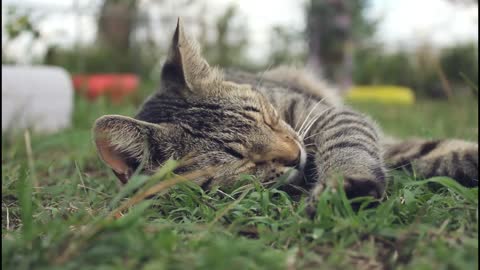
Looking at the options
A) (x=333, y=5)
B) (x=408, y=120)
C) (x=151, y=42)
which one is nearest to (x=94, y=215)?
(x=408, y=120)

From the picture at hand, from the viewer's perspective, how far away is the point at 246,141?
76.4 inches

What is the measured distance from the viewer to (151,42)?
7.66 meters

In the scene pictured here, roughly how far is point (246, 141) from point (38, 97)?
283 cm

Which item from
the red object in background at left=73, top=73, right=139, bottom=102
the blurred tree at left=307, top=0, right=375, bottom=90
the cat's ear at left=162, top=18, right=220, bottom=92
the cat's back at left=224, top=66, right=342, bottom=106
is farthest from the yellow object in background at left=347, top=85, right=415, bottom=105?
the cat's ear at left=162, top=18, right=220, bottom=92

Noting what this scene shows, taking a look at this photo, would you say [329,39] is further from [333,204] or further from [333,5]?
[333,204]

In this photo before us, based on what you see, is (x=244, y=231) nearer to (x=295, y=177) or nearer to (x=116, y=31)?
(x=295, y=177)

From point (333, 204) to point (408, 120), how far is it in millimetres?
3947

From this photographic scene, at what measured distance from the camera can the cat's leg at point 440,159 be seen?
2.12 m

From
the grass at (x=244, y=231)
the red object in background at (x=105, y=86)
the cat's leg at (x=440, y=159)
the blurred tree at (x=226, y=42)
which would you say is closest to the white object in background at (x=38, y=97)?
the red object in background at (x=105, y=86)

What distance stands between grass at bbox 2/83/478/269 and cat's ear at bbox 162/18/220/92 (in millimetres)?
662

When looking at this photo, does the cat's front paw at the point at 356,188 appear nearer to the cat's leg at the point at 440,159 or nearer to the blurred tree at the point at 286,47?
the cat's leg at the point at 440,159

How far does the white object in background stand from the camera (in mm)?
3814

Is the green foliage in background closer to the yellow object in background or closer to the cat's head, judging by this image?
the yellow object in background

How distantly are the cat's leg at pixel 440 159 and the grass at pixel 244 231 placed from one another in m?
0.32
